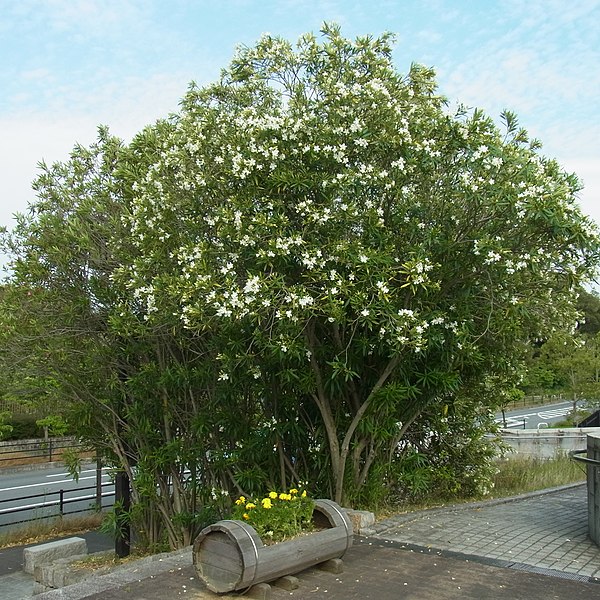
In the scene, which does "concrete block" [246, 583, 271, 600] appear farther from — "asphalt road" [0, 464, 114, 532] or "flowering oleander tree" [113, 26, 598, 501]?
"asphalt road" [0, 464, 114, 532]

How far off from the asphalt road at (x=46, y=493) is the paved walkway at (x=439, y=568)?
22.8ft

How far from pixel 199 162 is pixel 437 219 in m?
2.70

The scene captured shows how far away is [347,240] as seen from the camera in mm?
7176

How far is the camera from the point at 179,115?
9523 millimetres

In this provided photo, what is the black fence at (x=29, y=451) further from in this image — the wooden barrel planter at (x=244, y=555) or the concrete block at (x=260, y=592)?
the concrete block at (x=260, y=592)

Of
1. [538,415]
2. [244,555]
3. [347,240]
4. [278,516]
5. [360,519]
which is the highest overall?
[347,240]

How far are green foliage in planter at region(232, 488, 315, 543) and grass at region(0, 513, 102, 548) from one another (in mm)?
7260

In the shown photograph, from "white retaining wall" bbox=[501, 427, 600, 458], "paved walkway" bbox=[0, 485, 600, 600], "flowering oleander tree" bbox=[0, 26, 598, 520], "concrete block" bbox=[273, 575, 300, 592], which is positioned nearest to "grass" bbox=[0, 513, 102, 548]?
"flowering oleander tree" bbox=[0, 26, 598, 520]

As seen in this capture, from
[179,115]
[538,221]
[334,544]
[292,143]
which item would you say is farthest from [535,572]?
[179,115]

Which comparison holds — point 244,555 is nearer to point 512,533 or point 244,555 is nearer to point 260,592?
point 260,592

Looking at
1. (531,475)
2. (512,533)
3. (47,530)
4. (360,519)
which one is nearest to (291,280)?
(360,519)

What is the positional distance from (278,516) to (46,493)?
9483mm

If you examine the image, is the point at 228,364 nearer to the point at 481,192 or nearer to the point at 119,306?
the point at 119,306

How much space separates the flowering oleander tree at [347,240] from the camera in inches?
266
